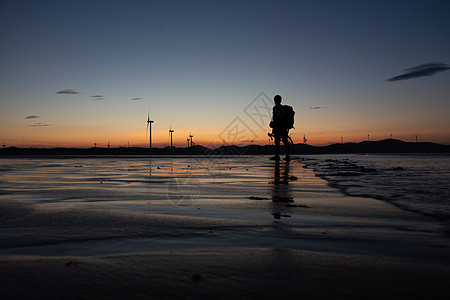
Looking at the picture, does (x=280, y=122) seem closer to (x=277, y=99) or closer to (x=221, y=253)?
(x=277, y=99)

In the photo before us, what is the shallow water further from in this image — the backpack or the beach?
the backpack

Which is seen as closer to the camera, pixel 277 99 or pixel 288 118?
pixel 277 99

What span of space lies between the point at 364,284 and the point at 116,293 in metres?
1.47

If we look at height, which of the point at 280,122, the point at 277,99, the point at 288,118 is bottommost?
the point at 280,122

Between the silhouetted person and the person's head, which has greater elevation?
the person's head

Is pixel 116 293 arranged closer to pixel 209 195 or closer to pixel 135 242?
pixel 135 242

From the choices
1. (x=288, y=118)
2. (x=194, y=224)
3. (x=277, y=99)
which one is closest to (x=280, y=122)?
(x=288, y=118)

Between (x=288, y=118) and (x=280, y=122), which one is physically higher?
(x=288, y=118)

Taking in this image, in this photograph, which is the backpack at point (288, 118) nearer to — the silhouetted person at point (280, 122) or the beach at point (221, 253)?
the silhouetted person at point (280, 122)

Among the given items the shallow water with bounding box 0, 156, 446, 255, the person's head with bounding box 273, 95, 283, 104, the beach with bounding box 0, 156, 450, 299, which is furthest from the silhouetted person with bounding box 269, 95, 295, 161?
the beach with bounding box 0, 156, 450, 299

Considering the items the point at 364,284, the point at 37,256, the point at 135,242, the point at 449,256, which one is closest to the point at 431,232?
the point at 449,256

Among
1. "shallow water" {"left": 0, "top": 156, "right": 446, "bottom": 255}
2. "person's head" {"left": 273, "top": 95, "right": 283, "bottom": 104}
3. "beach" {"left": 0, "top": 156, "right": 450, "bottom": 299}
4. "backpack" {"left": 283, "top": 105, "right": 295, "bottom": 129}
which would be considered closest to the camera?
"beach" {"left": 0, "top": 156, "right": 450, "bottom": 299}

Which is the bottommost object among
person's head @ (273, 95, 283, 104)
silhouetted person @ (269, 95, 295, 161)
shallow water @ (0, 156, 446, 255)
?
shallow water @ (0, 156, 446, 255)

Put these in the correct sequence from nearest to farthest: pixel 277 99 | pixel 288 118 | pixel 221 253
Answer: pixel 221 253, pixel 277 99, pixel 288 118
